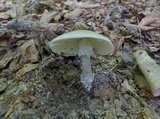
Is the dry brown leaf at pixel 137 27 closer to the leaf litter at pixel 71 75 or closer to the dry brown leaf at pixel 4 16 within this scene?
the leaf litter at pixel 71 75

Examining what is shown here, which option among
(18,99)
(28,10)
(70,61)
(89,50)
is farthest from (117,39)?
(28,10)

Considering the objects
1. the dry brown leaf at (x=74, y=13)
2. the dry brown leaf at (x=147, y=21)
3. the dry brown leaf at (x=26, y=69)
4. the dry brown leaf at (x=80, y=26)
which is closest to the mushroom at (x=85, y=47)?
the dry brown leaf at (x=26, y=69)

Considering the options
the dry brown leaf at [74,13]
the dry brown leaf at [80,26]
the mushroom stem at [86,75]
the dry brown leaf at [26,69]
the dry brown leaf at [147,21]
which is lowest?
the dry brown leaf at [74,13]

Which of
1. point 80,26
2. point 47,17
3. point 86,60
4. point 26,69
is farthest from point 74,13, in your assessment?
point 86,60

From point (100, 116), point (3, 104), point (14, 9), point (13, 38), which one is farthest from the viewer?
point (14, 9)

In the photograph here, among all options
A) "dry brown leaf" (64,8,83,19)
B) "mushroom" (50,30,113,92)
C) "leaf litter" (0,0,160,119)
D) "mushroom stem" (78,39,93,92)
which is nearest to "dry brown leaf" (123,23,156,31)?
"leaf litter" (0,0,160,119)

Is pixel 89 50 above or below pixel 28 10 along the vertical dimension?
above

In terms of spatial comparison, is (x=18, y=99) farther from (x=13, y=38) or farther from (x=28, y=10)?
(x=28, y=10)
